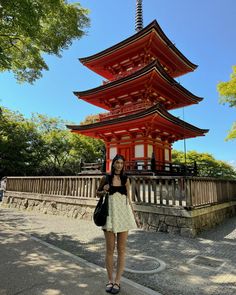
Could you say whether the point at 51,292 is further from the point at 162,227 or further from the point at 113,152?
the point at 113,152

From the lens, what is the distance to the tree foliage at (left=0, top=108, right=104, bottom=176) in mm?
23891

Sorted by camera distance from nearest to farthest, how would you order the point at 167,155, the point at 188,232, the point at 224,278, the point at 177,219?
the point at 224,278 < the point at 188,232 < the point at 177,219 < the point at 167,155

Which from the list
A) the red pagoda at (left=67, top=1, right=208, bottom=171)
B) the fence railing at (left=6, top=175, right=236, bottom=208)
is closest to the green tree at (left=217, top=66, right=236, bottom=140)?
the red pagoda at (left=67, top=1, right=208, bottom=171)

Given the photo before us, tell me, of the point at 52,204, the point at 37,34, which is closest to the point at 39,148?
the point at 52,204

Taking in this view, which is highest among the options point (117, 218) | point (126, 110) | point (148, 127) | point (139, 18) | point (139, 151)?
point (139, 18)

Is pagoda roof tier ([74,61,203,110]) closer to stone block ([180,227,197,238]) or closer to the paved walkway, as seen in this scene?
stone block ([180,227,197,238])

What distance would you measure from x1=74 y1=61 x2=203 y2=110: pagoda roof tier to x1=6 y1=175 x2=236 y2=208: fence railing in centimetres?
727

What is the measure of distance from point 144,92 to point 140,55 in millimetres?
2953

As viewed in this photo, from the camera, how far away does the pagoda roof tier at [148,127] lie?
1298 cm

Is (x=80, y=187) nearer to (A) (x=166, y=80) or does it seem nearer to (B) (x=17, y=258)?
(B) (x=17, y=258)

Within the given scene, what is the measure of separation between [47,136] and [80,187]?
70.4 feet

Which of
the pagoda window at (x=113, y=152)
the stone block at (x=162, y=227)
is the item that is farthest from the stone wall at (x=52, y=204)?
the pagoda window at (x=113, y=152)

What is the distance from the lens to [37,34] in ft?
27.0

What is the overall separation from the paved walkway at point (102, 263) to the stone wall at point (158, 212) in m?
0.32
